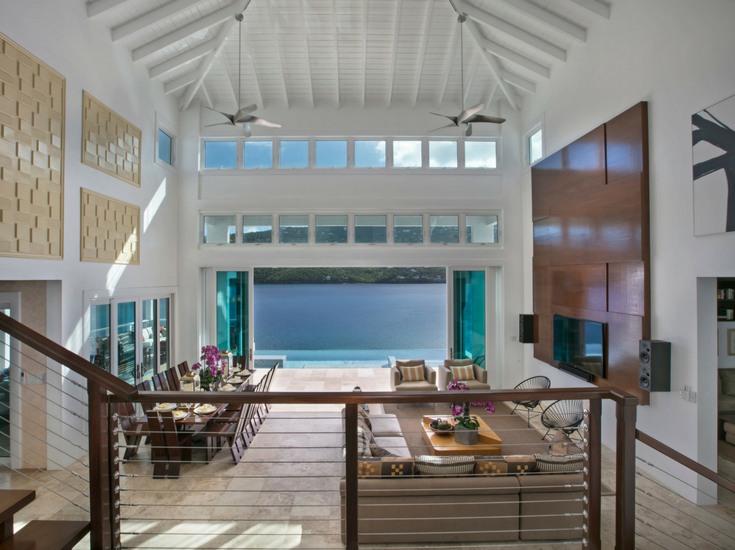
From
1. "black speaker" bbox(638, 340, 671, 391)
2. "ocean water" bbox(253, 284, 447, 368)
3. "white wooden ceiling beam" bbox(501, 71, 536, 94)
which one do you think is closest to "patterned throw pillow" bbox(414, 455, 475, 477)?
"black speaker" bbox(638, 340, 671, 391)

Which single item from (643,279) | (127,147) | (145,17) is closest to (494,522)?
(643,279)

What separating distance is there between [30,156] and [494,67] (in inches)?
260

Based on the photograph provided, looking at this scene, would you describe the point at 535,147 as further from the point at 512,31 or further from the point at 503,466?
the point at 503,466

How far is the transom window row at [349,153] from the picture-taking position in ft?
25.6

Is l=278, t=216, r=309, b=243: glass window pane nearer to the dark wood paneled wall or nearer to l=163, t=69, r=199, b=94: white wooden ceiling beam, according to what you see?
l=163, t=69, r=199, b=94: white wooden ceiling beam

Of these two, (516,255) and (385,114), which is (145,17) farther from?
(516,255)

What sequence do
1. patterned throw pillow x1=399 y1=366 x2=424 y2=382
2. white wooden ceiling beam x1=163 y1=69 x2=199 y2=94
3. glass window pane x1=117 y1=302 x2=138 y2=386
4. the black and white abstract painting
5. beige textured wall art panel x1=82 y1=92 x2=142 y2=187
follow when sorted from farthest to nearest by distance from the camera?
patterned throw pillow x1=399 y1=366 x2=424 y2=382 < white wooden ceiling beam x1=163 y1=69 x2=199 y2=94 < glass window pane x1=117 y1=302 x2=138 y2=386 < beige textured wall art panel x1=82 y1=92 x2=142 y2=187 < the black and white abstract painting

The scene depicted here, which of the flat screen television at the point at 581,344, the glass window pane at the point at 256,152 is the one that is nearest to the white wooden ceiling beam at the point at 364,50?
the glass window pane at the point at 256,152

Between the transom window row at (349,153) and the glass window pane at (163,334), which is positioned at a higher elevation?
the transom window row at (349,153)

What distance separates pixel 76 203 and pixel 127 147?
4.92 ft

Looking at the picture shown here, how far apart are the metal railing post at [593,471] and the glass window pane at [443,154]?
649 cm

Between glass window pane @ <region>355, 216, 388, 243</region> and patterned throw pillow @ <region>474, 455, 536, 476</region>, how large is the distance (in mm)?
4972

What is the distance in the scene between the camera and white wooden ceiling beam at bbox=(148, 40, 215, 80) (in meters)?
6.44

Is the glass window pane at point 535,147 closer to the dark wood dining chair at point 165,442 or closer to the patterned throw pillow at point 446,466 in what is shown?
the patterned throw pillow at point 446,466
